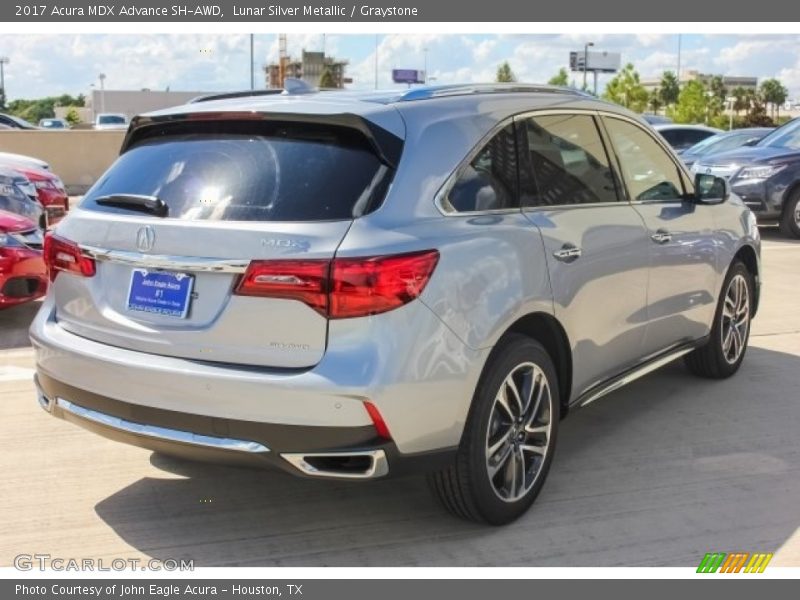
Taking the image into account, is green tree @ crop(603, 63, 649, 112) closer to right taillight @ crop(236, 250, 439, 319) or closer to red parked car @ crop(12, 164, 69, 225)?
red parked car @ crop(12, 164, 69, 225)

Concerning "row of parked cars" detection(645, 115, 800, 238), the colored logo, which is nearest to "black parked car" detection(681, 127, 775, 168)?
"row of parked cars" detection(645, 115, 800, 238)

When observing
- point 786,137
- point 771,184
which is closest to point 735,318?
point 771,184

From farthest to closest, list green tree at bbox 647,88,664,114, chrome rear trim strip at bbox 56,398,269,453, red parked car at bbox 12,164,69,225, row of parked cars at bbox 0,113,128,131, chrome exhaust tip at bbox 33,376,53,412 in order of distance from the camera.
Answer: green tree at bbox 647,88,664,114, row of parked cars at bbox 0,113,128,131, red parked car at bbox 12,164,69,225, chrome exhaust tip at bbox 33,376,53,412, chrome rear trim strip at bbox 56,398,269,453

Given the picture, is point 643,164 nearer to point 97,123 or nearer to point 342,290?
point 342,290

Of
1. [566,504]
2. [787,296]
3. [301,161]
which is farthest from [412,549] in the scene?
[787,296]

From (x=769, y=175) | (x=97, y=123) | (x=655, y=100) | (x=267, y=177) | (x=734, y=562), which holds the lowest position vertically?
(x=734, y=562)

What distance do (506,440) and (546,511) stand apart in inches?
17.3

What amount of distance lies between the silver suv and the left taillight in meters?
0.01

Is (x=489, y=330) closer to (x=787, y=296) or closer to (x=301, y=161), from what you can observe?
(x=301, y=161)

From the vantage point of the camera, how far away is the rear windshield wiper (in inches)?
142

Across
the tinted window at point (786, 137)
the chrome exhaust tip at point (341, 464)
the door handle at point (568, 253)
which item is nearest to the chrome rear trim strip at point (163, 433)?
the chrome exhaust tip at point (341, 464)

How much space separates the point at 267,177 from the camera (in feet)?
11.4

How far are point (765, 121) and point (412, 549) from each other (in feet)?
234

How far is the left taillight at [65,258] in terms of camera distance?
376 centimetres
